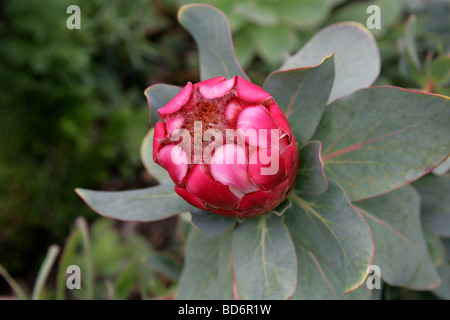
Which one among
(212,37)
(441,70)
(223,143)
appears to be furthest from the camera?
(441,70)

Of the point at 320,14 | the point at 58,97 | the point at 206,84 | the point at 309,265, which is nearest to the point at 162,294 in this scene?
the point at 309,265

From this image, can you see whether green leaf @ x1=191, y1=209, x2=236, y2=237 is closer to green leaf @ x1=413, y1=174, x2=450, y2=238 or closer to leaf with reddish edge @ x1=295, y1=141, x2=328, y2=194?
leaf with reddish edge @ x1=295, y1=141, x2=328, y2=194

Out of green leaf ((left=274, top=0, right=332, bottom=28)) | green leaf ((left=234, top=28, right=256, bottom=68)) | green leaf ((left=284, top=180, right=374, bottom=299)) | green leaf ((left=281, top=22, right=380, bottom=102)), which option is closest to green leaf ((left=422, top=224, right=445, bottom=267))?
green leaf ((left=284, top=180, right=374, bottom=299))

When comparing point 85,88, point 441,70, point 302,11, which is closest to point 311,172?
point 441,70

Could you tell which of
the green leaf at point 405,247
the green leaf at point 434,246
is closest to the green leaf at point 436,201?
the green leaf at point 434,246

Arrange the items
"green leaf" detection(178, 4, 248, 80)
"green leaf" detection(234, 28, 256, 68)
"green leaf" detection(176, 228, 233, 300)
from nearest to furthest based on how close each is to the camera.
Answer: "green leaf" detection(178, 4, 248, 80) → "green leaf" detection(176, 228, 233, 300) → "green leaf" detection(234, 28, 256, 68)

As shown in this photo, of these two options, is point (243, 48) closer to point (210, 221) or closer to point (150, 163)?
point (150, 163)
